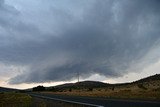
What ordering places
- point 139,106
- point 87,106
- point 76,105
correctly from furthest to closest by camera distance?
point 76,105 → point 87,106 → point 139,106

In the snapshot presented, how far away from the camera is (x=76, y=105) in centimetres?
2744

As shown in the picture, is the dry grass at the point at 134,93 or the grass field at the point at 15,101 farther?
the dry grass at the point at 134,93

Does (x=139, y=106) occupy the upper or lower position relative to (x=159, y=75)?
lower

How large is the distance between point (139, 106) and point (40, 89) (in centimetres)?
16134

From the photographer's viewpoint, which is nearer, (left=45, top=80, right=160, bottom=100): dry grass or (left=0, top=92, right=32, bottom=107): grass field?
(left=0, top=92, right=32, bottom=107): grass field

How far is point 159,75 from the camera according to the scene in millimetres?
178250

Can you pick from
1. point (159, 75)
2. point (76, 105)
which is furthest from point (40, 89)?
point (76, 105)

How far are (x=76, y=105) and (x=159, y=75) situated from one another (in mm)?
157518

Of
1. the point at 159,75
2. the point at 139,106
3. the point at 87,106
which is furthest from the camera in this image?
the point at 159,75

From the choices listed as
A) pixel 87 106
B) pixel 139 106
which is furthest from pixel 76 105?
pixel 139 106

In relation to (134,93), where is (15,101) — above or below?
below

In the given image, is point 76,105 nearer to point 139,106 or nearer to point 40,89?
point 139,106

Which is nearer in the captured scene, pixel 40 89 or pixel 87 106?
pixel 87 106

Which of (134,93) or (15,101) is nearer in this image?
(15,101)
